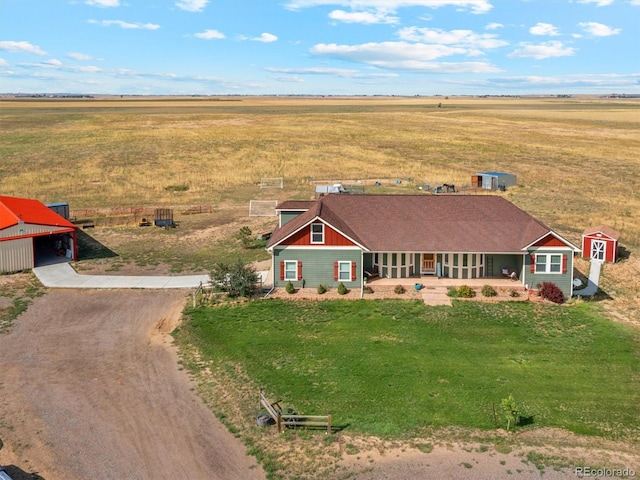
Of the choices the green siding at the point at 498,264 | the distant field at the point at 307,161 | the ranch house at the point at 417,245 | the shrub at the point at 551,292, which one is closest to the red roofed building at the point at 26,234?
the ranch house at the point at 417,245

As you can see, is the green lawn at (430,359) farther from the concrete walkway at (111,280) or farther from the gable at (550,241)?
the concrete walkway at (111,280)

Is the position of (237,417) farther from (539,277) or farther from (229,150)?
(229,150)

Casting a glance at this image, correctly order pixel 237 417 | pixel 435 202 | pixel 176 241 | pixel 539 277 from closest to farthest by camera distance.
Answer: pixel 237 417 → pixel 539 277 → pixel 435 202 → pixel 176 241

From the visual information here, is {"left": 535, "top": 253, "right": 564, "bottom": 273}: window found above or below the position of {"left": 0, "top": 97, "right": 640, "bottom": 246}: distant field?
below

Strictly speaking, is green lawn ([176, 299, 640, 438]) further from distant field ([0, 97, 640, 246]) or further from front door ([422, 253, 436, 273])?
distant field ([0, 97, 640, 246])

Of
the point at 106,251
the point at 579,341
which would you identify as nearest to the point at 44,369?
the point at 106,251

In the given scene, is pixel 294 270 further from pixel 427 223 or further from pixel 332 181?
pixel 332 181

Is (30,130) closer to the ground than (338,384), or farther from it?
farther from it

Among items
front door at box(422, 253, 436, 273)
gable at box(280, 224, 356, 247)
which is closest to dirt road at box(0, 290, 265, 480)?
gable at box(280, 224, 356, 247)
